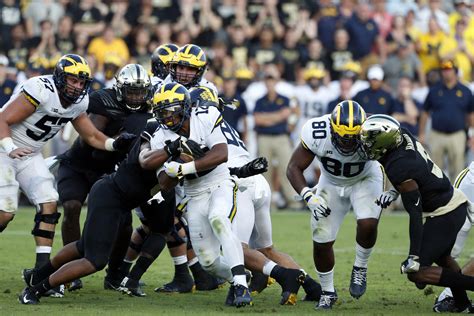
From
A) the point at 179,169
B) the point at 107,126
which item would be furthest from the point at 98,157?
the point at 179,169

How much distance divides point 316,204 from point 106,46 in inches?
382

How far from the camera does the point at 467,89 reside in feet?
52.0

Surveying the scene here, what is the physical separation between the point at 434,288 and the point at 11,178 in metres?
4.01

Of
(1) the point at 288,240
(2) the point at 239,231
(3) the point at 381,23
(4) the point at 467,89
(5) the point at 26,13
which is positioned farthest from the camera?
(3) the point at 381,23

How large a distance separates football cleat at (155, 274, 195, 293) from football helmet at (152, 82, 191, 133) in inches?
71.6

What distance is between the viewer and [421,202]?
25.9ft

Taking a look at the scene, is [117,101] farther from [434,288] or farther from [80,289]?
[434,288]

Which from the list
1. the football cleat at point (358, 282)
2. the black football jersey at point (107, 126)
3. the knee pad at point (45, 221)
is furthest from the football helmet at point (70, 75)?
the football cleat at point (358, 282)

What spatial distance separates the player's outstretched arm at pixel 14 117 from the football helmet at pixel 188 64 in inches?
54.1

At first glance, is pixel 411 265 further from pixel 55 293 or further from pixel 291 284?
pixel 55 293

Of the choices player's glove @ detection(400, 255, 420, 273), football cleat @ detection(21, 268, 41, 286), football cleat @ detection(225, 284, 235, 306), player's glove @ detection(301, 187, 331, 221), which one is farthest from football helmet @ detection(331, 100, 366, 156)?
football cleat @ detection(21, 268, 41, 286)

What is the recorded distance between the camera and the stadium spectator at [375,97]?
15.8m

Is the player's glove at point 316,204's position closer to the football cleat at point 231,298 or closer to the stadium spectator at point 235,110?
the football cleat at point 231,298

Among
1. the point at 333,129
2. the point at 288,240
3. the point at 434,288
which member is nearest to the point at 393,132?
the point at 333,129
